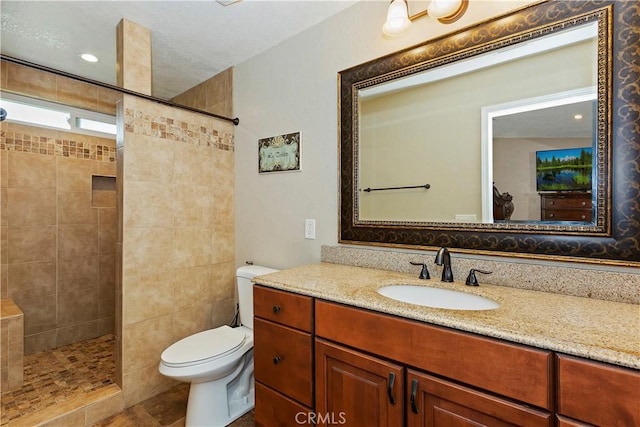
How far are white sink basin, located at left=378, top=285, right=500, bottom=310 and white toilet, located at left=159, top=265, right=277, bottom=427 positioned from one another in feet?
3.13

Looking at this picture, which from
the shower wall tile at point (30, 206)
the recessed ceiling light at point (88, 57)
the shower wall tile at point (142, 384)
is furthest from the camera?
the shower wall tile at point (30, 206)

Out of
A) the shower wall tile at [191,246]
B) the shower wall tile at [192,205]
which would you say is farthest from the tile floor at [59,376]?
the shower wall tile at [192,205]

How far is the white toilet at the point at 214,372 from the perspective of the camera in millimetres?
1507

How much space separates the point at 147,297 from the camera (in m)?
1.89

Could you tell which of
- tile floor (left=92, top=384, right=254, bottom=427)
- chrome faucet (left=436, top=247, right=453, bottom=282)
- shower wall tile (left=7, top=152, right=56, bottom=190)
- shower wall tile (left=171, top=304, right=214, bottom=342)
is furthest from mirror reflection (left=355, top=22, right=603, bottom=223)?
shower wall tile (left=7, top=152, right=56, bottom=190)

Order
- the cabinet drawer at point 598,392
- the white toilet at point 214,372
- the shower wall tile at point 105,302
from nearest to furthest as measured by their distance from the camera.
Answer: the cabinet drawer at point 598,392
the white toilet at point 214,372
the shower wall tile at point 105,302

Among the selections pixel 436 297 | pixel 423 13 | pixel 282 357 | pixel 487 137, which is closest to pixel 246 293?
pixel 282 357

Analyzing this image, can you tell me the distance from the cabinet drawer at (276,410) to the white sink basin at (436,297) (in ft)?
1.98

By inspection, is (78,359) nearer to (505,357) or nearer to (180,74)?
(180,74)

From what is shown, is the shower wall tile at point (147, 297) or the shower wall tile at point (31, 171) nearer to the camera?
the shower wall tile at point (147, 297)

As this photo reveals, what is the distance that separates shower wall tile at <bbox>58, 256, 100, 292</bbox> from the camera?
259 centimetres

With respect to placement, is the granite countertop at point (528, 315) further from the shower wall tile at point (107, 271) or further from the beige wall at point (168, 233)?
the shower wall tile at point (107, 271)

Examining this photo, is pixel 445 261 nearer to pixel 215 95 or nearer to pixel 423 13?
pixel 423 13

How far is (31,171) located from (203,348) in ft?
7.15
